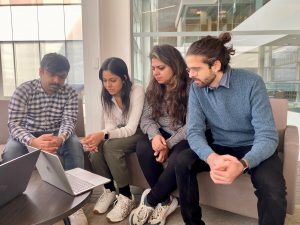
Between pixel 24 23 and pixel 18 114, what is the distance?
1675 millimetres

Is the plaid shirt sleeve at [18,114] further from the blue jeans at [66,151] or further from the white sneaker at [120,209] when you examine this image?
the white sneaker at [120,209]

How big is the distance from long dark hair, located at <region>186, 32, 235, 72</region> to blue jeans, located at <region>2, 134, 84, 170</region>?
930mm

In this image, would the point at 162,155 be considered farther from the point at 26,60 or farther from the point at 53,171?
the point at 26,60

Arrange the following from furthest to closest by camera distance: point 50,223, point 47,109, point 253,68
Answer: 1. point 253,68
2. point 47,109
3. point 50,223

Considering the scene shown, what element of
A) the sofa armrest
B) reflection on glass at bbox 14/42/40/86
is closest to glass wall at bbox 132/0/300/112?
reflection on glass at bbox 14/42/40/86

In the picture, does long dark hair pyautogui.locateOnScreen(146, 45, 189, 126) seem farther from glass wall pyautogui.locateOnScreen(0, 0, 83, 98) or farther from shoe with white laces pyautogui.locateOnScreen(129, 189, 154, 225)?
glass wall pyautogui.locateOnScreen(0, 0, 83, 98)

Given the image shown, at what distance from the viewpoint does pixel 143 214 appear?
1.68 m

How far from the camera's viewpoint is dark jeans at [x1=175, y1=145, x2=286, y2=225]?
1244 millimetres

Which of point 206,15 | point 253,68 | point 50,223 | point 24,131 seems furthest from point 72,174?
point 253,68

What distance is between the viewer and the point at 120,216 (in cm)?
176

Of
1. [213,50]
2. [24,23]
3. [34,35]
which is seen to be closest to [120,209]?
[213,50]

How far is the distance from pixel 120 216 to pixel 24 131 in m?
0.80

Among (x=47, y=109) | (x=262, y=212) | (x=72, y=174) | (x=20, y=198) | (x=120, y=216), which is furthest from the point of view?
(x=47, y=109)

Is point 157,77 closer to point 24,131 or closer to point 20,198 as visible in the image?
point 24,131
